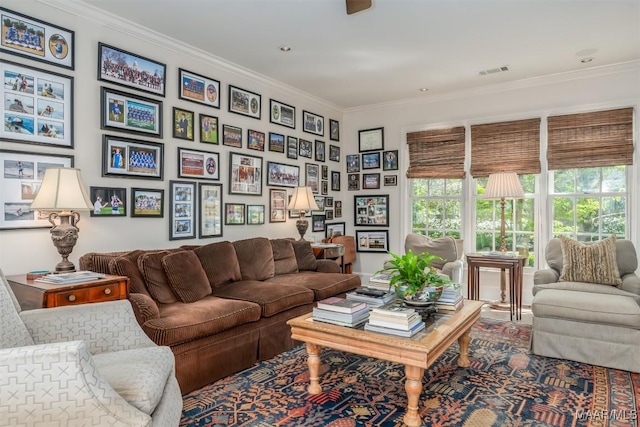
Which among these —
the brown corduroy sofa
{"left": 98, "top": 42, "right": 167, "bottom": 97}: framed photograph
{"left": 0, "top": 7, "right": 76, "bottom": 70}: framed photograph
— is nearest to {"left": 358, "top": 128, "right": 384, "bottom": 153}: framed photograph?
the brown corduroy sofa

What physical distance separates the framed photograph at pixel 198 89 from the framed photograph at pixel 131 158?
2.05ft

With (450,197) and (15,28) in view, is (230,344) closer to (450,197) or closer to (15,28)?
(15,28)

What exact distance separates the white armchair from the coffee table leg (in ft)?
3.76

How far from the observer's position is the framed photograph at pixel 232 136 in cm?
436

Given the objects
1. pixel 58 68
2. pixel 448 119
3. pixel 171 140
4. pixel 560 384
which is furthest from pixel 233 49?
pixel 560 384

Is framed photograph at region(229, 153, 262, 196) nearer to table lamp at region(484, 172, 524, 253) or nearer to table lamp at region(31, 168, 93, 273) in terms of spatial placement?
table lamp at region(31, 168, 93, 273)

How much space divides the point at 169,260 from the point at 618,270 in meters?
3.85

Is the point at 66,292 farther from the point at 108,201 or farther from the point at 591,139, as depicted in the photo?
the point at 591,139

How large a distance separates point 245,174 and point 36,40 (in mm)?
2216

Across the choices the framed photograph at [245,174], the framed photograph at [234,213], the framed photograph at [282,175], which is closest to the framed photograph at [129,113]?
the framed photograph at [245,174]

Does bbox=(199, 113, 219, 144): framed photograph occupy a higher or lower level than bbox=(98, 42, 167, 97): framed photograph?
lower

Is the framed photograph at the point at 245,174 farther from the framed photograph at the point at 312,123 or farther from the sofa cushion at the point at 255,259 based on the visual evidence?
the framed photograph at the point at 312,123

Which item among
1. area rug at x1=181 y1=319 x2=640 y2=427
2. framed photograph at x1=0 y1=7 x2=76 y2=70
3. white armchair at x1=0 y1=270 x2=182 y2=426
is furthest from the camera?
framed photograph at x1=0 y1=7 x2=76 y2=70

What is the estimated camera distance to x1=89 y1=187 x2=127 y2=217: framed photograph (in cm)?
323
